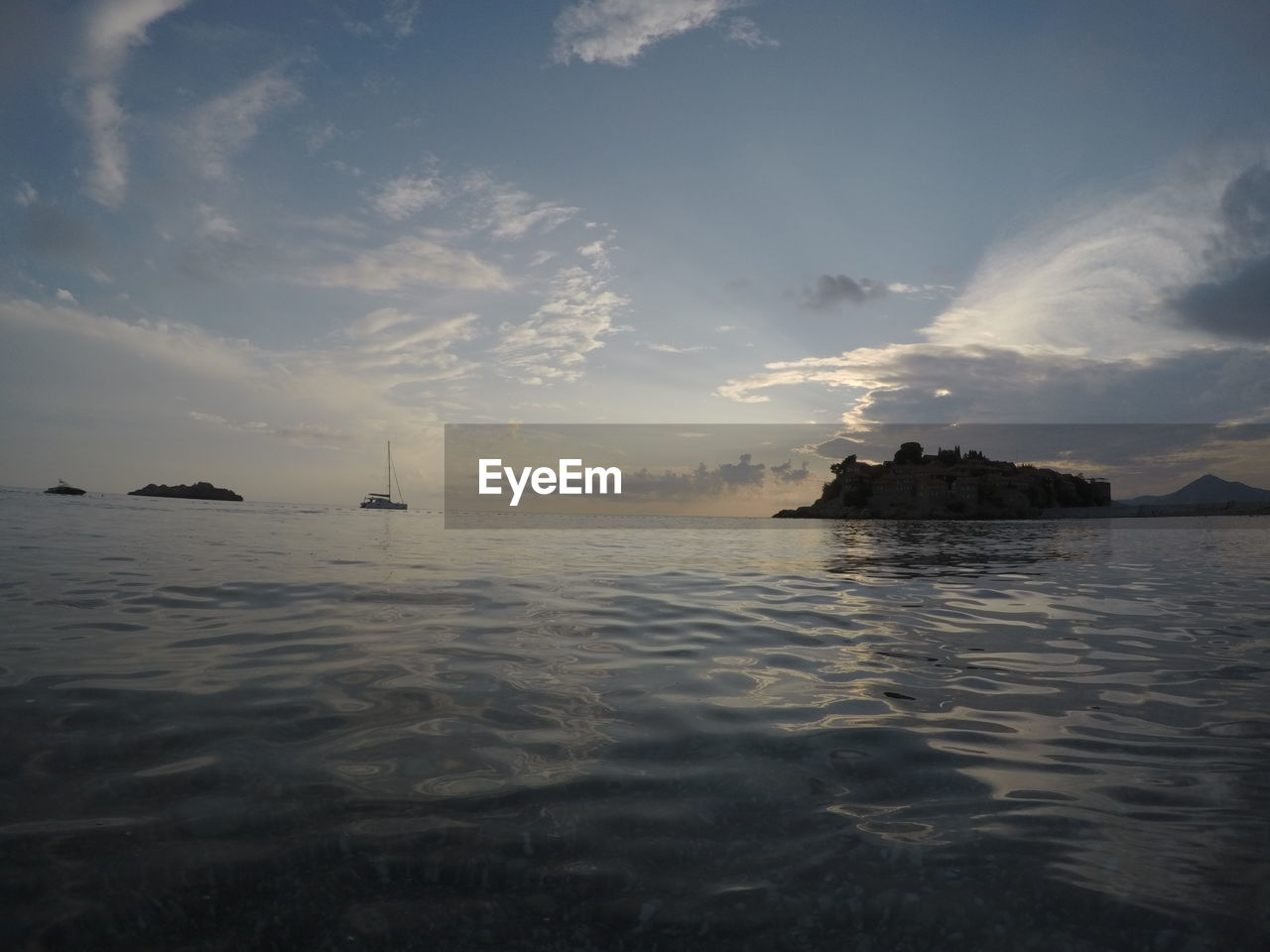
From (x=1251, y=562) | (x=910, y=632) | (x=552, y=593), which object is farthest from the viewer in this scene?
(x=1251, y=562)

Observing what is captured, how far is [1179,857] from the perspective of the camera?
10.4 ft

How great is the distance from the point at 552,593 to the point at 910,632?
6.30 meters

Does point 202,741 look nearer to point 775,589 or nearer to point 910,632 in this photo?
point 910,632

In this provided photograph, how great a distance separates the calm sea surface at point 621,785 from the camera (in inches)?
107

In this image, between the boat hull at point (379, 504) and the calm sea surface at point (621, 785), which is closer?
the calm sea surface at point (621, 785)

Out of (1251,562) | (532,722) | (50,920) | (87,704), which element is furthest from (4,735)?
(1251,562)

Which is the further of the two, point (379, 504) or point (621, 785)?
point (379, 504)

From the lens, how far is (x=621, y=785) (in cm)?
391

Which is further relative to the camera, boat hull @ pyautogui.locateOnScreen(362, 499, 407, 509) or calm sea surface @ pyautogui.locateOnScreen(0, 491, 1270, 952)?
boat hull @ pyautogui.locateOnScreen(362, 499, 407, 509)

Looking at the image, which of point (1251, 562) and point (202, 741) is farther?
point (1251, 562)

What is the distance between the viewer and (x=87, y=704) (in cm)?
509

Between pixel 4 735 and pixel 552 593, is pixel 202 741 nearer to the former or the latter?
pixel 4 735

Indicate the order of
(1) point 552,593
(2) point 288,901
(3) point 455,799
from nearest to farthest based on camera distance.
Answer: (2) point 288,901
(3) point 455,799
(1) point 552,593

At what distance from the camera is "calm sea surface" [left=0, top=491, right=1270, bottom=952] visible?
271 cm
